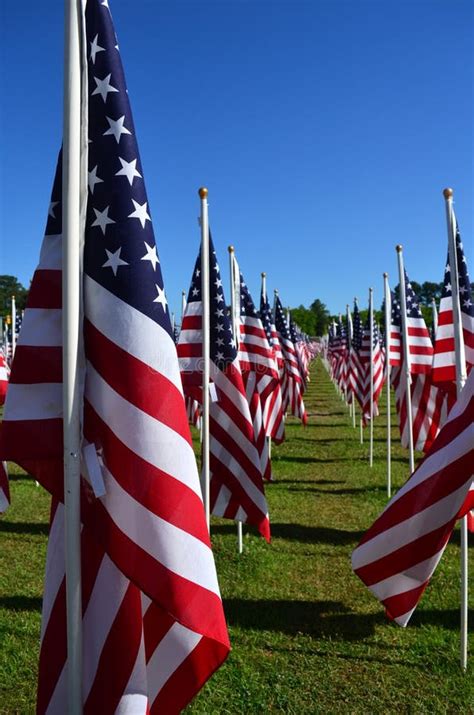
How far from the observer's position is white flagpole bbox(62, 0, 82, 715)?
2666 mm

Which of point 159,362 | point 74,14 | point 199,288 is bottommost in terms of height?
point 159,362

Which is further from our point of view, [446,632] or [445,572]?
[445,572]

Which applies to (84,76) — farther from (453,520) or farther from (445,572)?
(445,572)

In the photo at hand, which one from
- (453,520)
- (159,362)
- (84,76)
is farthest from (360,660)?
(84,76)

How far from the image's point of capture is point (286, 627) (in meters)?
6.48

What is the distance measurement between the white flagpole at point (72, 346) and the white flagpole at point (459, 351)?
11.2ft

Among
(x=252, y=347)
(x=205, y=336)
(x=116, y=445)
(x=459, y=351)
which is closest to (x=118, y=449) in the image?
(x=116, y=445)

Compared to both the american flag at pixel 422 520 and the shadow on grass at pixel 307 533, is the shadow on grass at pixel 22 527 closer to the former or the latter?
the shadow on grass at pixel 307 533

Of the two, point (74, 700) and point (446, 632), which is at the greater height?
point (74, 700)

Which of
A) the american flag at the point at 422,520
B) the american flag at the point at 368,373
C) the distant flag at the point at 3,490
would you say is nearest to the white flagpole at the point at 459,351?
the american flag at the point at 422,520

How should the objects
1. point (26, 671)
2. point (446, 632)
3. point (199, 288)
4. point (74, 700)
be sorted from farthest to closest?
point (199, 288) → point (446, 632) → point (26, 671) → point (74, 700)

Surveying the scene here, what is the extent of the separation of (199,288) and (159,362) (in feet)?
16.6

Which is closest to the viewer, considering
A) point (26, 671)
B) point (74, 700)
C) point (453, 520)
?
point (74, 700)

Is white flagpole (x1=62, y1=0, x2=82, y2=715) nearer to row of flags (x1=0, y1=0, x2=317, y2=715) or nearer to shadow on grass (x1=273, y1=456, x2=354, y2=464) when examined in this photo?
row of flags (x1=0, y1=0, x2=317, y2=715)
